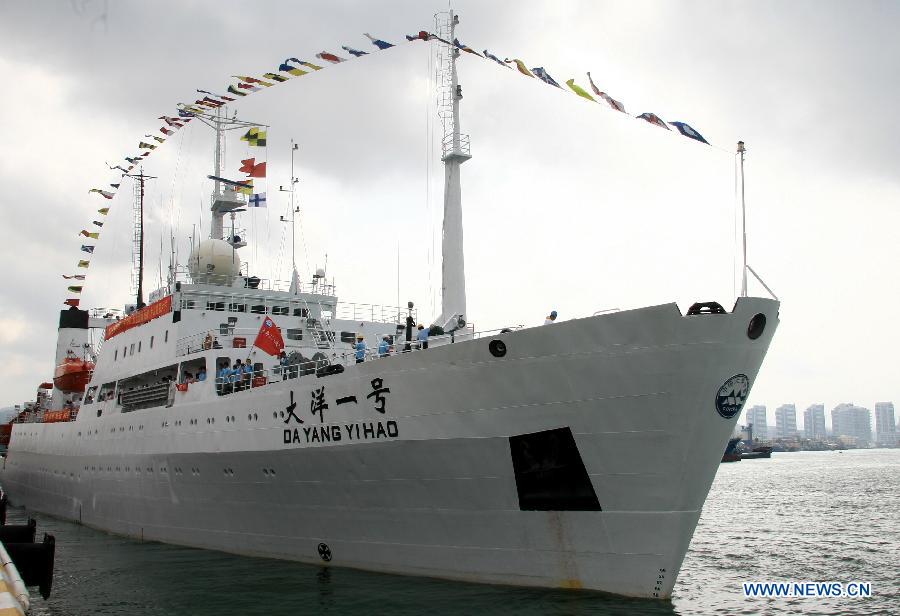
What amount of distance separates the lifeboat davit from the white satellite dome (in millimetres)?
9226

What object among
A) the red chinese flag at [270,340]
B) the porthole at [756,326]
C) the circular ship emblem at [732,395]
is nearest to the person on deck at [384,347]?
the red chinese flag at [270,340]

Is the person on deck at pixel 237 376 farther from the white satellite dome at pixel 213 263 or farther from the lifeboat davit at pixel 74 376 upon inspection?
the lifeboat davit at pixel 74 376

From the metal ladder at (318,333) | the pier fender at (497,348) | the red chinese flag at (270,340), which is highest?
the metal ladder at (318,333)

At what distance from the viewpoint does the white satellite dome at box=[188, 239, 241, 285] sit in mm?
23156

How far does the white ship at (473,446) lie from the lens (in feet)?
35.4

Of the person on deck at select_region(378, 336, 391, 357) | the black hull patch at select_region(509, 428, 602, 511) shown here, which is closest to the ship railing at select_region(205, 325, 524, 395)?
the person on deck at select_region(378, 336, 391, 357)

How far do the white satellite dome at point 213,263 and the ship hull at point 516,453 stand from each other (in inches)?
349

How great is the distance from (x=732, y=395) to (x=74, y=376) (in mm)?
26946

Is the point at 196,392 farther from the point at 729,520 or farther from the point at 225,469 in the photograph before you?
the point at 729,520

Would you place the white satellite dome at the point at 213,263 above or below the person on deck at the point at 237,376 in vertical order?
above

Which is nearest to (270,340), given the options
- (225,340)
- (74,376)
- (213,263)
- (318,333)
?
(225,340)

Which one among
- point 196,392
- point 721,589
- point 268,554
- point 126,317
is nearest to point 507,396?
point 721,589

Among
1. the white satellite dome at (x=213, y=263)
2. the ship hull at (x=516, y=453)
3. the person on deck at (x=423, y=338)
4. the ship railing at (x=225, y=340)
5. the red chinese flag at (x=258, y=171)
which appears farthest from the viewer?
the red chinese flag at (x=258, y=171)

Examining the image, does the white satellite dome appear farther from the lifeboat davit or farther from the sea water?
the lifeboat davit
